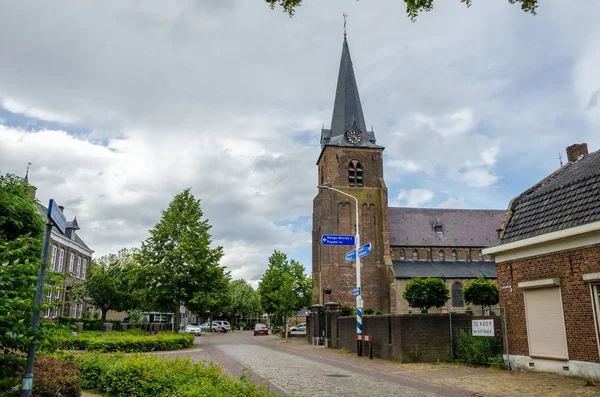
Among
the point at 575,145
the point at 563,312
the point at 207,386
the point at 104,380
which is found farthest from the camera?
the point at 575,145

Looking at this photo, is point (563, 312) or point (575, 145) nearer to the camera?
point (563, 312)

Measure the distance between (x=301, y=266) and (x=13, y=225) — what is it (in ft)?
125

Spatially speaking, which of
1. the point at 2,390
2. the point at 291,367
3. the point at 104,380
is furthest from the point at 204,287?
the point at 2,390

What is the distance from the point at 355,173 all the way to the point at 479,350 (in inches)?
1312

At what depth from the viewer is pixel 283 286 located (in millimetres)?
44625

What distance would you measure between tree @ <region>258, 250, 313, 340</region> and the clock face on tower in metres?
16.2

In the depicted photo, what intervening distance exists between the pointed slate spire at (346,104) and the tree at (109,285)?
26.4 meters

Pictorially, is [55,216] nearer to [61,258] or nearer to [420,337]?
[420,337]

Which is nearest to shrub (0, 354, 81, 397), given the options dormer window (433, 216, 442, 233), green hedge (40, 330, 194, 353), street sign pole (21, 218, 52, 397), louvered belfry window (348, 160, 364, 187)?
street sign pole (21, 218, 52, 397)

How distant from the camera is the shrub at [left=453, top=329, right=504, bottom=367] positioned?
15836 mm

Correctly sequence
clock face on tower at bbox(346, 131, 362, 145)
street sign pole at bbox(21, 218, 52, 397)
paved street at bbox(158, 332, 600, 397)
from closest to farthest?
street sign pole at bbox(21, 218, 52, 397), paved street at bbox(158, 332, 600, 397), clock face on tower at bbox(346, 131, 362, 145)

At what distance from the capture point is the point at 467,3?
18.8 feet

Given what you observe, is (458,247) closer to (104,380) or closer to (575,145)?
(575,145)

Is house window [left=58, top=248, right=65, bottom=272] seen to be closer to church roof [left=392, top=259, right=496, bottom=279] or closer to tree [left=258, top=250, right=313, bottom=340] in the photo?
tree [left=258, top=250, right=313, bottom=340]
